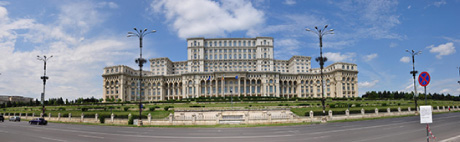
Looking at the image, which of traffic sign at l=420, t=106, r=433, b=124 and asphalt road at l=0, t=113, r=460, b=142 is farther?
asphalt road at l=0, t=113, r=460, b=142

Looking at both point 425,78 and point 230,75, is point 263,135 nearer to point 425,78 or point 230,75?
point 425,78

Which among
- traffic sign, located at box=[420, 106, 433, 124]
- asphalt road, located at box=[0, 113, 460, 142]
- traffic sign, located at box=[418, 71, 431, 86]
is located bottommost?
asphalt road, located at box=[0, 113, 460, 142]

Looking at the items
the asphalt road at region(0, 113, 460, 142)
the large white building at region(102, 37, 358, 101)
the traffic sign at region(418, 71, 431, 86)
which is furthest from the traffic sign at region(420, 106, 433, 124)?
the large white building at region(102, 37, 358, 101)

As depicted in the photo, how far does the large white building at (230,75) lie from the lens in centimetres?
12206

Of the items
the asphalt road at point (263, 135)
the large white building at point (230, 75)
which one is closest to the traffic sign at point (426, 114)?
the asphalt road at point (263, 135)

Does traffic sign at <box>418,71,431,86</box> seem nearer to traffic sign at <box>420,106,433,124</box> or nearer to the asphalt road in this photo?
traffic sign at <box>420,106,433,124</box>

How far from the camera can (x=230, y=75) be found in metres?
117

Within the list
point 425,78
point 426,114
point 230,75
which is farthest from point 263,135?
point 230,75

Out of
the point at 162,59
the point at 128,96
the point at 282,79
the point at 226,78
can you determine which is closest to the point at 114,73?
the point at 128,96

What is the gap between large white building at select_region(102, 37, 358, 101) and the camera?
122m

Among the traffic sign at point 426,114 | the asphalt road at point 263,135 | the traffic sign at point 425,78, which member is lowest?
the asphalt road at point 263,135

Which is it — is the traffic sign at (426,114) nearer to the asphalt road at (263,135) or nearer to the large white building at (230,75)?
the asphalt road at (263,135)

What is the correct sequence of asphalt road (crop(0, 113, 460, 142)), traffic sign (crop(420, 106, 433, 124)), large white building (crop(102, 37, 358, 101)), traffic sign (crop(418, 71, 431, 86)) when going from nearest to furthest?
traffic sign (crop(420, 106, 433, 124)) → traffic sign (crop(418, 71, 431, 86)) → asphalt road (crop(0, 113, 460, 142)) → large white building (crop(102, 37, 358, 101))

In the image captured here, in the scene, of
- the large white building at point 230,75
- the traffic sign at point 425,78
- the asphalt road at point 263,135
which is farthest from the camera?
the large white building at point 230,75
